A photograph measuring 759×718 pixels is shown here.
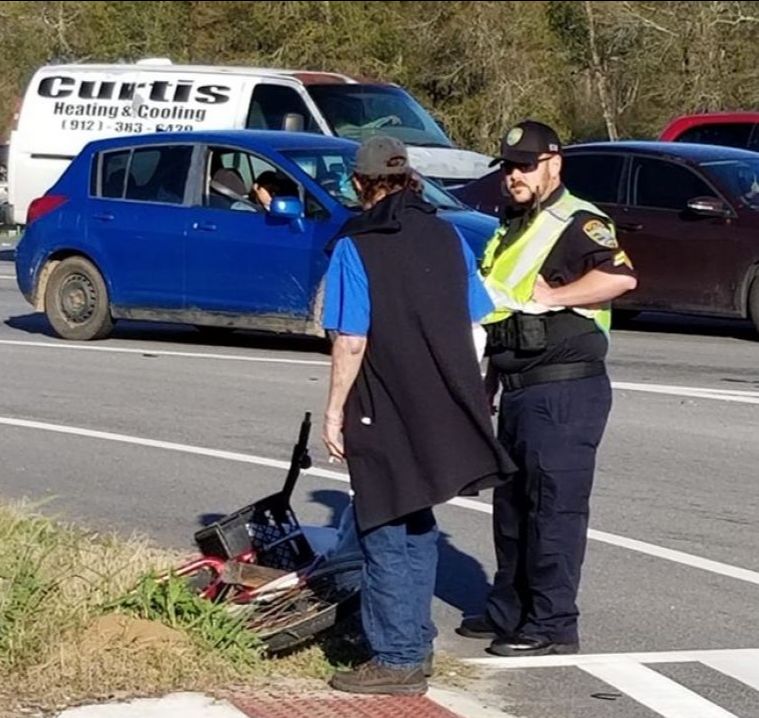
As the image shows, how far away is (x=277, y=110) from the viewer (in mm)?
20438

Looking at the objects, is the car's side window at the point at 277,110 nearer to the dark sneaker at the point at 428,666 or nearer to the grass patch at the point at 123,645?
the grass patch at the point at 123,645

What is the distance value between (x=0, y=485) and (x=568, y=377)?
13.3 ft

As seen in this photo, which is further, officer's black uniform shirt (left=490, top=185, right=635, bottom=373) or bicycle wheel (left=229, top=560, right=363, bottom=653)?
officer's black uniform shirt (left=490, top=185, right=635, bottom=373)

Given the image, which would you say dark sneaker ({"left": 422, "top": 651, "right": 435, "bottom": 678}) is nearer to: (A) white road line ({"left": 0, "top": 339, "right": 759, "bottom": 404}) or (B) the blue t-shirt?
(B) the blue t-shirt

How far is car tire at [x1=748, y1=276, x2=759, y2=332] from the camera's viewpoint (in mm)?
15008

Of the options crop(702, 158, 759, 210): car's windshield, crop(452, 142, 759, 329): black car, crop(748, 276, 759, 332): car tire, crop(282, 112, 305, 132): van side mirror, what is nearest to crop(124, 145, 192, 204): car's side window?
crop(452, 142, 759, 329): black car

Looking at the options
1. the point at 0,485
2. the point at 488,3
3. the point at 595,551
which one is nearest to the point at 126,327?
the point at 0,485

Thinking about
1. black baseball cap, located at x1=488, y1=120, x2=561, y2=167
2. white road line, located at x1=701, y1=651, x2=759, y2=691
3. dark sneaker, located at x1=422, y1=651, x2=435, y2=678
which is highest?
black baseball cap, located at x1=488, y1=120, x2=561, y2=167

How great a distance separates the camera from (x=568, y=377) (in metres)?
6.50

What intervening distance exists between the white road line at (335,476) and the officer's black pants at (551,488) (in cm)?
133

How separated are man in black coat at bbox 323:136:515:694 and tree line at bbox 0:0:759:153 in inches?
964

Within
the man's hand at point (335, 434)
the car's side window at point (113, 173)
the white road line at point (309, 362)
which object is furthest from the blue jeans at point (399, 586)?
the car's side window at point (113, 173)

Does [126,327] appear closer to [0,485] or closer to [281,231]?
[281,231]

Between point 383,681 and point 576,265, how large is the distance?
1.55 meters
